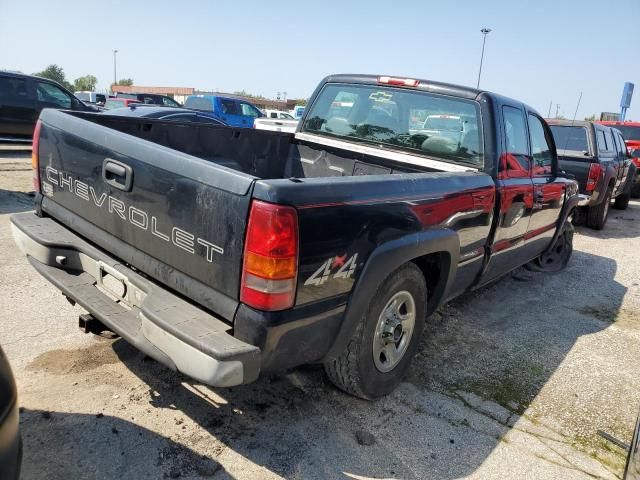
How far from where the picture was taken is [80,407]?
8.79ft

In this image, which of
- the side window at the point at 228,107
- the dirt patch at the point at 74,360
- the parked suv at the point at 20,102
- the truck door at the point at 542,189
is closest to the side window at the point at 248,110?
the side window at the point at 228,107

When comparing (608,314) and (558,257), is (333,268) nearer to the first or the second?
(608,314)

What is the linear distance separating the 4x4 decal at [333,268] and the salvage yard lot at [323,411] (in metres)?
0.96

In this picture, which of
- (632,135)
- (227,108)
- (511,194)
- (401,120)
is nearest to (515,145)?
(511,194)

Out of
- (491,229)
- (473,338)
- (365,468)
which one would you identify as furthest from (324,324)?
(473,338)

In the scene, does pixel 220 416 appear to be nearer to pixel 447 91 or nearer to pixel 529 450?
pixel 529 450

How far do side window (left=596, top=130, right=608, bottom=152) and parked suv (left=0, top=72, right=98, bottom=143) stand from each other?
1135 cm

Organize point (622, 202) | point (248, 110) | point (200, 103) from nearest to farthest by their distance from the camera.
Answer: point (622, 202), point (200, 103), point (248, 110)

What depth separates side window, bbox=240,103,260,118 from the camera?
17375mm

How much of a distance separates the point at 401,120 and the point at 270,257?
238cm

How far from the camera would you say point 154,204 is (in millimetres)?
2391

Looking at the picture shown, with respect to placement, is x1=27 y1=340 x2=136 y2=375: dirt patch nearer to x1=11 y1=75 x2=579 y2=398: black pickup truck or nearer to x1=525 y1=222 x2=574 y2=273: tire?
x1=11 y1=75 x2=579 y2=398: black pickup truck

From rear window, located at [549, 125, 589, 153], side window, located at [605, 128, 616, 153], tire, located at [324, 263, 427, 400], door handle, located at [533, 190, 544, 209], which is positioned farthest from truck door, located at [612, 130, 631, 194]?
tire, located at [324, 263, 427, 400]

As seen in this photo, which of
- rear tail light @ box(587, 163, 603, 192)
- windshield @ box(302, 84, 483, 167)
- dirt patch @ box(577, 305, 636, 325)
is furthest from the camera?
rear tail light @ box(587, 163, 603, 192)
